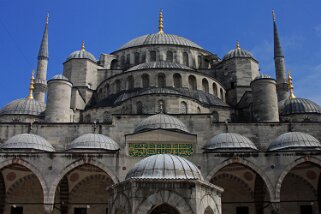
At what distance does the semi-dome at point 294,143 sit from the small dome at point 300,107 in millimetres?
5852

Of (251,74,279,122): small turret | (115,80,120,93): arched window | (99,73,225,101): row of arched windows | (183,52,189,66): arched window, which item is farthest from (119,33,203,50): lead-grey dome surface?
(251,74,279,122): small turret

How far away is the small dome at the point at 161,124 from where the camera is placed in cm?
1930

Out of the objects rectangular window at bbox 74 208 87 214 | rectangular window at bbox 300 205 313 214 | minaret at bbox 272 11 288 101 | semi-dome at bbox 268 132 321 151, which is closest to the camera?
semi-dome at bbox 268 132 321 151

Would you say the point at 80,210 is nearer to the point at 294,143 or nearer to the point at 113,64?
the point at 294,143

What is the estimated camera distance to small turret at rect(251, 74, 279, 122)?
22781mm

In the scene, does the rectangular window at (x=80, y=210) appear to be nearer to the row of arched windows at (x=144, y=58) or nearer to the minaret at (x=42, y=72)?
the minaret at (x=42, y=72)

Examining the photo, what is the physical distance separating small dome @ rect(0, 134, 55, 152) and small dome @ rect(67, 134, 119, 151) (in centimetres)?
120

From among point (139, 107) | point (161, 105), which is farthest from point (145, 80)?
point (161, 105)

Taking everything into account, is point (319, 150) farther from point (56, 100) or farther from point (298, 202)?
point (56, 100)

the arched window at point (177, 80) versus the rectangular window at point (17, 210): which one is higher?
the arched window at point (177, 80)

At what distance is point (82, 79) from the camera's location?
93.1ft

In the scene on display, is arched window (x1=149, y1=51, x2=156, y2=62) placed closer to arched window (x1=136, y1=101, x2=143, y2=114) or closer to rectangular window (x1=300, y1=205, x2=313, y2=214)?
arched window (x1=136, y1=101, x2=143, y2=114)

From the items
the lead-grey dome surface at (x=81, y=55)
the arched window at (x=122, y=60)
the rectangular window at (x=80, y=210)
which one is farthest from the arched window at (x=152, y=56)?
the rectangular window at (x=80, y=210)

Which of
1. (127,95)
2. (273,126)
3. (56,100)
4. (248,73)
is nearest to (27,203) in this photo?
(56,100)
